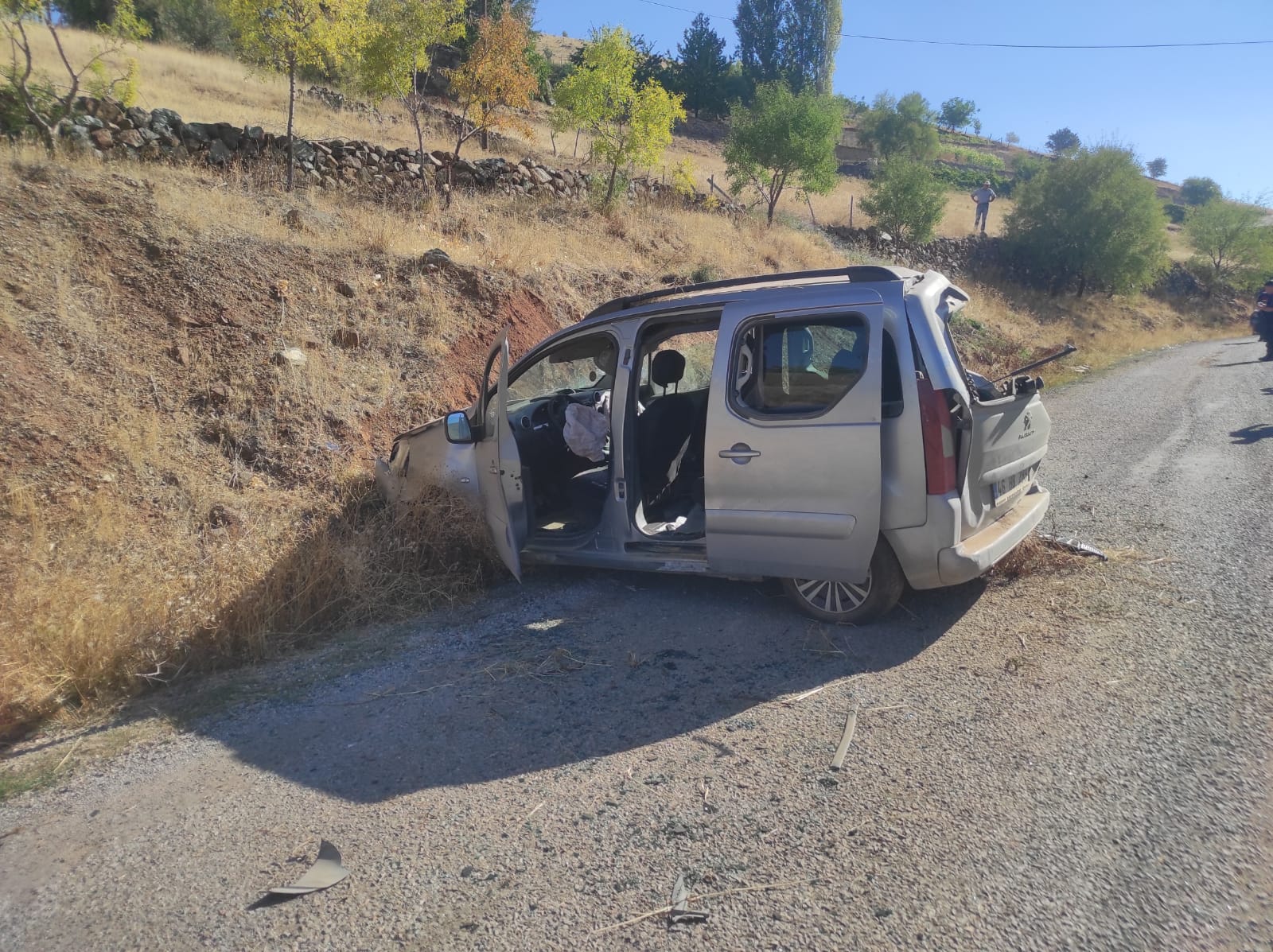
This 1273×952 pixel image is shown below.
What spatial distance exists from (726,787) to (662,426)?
8.82 feet

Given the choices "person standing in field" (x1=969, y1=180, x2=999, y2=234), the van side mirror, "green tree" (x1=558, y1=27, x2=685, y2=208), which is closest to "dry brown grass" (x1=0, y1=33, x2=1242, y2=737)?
the van side mirror

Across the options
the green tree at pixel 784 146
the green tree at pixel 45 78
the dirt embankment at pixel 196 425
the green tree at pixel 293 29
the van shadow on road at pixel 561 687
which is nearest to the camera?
the van shadow on road at pixel 561 687

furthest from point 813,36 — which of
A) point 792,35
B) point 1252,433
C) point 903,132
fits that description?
point 1252,433

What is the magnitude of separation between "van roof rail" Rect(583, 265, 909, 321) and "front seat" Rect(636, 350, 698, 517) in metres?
0.60

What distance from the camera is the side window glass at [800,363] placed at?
404 centimetres

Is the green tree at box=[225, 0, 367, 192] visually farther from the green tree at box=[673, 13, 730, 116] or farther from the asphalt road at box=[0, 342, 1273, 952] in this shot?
Result: the green tree at box=[673, 13, 730, 116]

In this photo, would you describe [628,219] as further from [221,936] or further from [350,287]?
[221,936]

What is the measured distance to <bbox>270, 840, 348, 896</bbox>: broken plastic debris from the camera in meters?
2.63

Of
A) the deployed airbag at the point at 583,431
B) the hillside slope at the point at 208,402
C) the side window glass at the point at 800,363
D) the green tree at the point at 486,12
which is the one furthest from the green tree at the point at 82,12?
the side window glass at the point at 800,363

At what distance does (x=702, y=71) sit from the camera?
51.3 m

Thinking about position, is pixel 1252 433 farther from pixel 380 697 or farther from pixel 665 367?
pixel 380 697

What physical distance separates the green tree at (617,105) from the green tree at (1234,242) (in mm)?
32400

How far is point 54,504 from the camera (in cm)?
585

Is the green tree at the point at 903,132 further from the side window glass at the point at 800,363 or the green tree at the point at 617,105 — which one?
the side window glass at the point at 800,363
